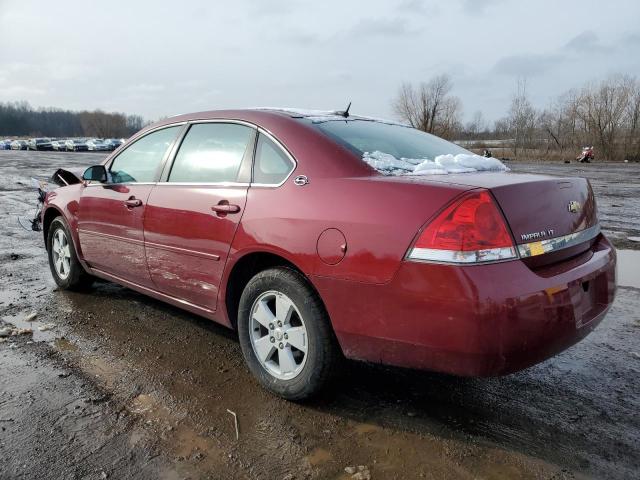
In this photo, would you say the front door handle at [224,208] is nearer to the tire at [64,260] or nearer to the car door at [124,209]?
the car door at [124,209]

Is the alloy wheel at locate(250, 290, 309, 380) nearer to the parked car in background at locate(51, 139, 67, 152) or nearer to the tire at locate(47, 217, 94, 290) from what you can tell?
the tire at locate(47, 217, 94, 290)

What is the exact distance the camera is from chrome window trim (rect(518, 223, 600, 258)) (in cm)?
227

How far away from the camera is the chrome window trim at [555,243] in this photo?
7.45 feet

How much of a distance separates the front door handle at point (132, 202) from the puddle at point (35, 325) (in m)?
1.12

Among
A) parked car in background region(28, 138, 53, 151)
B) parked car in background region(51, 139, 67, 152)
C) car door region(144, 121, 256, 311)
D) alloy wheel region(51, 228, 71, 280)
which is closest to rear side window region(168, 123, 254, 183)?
car door region(144, 121, 256, 311)

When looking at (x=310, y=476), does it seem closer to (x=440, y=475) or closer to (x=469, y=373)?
(x=440, y=475)

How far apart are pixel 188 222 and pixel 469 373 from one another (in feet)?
6.36

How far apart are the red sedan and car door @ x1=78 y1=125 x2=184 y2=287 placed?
3 centimetres

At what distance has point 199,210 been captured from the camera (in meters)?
3.22

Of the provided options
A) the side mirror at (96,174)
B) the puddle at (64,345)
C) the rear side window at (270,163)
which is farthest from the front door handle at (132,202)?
the rear side window at (270,163)

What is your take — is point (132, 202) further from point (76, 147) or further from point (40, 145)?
point (40, 145)

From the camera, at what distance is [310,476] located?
2227mm

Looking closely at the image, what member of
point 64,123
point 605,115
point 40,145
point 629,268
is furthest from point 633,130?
point 64,123

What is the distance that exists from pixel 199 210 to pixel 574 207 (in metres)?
2.13
